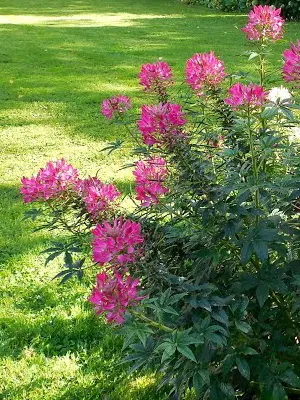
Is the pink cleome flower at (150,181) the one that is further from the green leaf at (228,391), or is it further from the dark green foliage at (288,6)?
the dark green foliage at (288,6)

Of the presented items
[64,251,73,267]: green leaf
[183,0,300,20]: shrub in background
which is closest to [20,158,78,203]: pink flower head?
[64,251,73,267]: green leaf

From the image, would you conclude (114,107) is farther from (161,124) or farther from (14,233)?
(14,233)

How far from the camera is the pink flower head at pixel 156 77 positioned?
219 cm

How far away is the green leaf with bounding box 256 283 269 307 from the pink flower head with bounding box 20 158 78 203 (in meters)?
0.62

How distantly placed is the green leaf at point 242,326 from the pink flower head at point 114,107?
0.84m

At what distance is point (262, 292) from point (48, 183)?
681 millimetres

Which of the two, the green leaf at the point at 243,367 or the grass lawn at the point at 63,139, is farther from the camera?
the grass lawn at the point at 63,139

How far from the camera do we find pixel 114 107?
91.0 inches

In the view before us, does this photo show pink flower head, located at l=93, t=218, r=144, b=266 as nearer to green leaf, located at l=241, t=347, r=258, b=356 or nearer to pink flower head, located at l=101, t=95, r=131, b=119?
green leaf, located at l=241, t=347, r=258, b=356

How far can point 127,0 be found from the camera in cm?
1992

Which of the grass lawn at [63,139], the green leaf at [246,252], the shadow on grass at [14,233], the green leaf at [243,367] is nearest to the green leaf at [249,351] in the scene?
the green leaf at [243,367]

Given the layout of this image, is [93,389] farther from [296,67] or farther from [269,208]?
[296,67]

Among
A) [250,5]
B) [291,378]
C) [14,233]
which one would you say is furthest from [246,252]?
[250,5]

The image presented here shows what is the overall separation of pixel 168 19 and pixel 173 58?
543 cm
